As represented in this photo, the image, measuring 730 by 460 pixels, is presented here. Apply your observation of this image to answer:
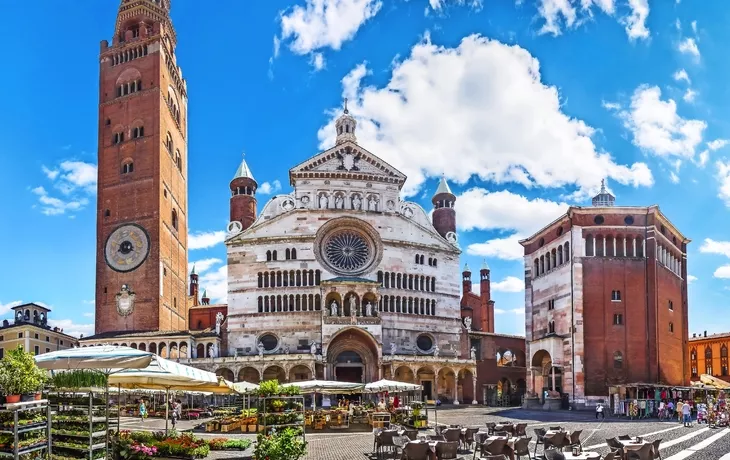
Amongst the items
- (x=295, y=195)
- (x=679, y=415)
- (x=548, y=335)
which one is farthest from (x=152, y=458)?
(x=295, y=195)

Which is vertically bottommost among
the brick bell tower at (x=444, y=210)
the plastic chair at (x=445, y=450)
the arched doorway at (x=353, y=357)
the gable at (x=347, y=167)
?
the arched doorway at (x=353, y=357)

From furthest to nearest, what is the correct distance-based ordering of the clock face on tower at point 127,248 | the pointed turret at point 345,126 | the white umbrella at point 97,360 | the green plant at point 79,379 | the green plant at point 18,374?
the pointed turret at point 345,126 → the clock face on tower at point 127,248 → the green plant at point 79,379 → the white umbrella at point 97,360 → the green plant at point 18,374

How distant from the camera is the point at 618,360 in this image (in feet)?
172

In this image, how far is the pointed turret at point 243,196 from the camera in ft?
232

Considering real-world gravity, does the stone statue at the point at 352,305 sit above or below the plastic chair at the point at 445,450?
above

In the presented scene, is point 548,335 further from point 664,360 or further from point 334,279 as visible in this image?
point 334,279

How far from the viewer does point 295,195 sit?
213 feet

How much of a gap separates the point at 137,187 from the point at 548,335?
1538 inches

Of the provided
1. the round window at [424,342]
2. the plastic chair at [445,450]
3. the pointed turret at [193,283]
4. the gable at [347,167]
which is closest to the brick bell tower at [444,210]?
the gable at [347,167]

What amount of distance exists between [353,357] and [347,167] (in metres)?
17.1

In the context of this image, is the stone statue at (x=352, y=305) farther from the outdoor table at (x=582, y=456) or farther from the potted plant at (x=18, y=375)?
the potted plant at (x=18, y=375)

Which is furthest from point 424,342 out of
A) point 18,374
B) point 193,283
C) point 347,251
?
point 18,374

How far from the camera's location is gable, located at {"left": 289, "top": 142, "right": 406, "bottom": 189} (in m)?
64.9

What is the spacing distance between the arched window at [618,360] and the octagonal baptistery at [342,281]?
14983mm
